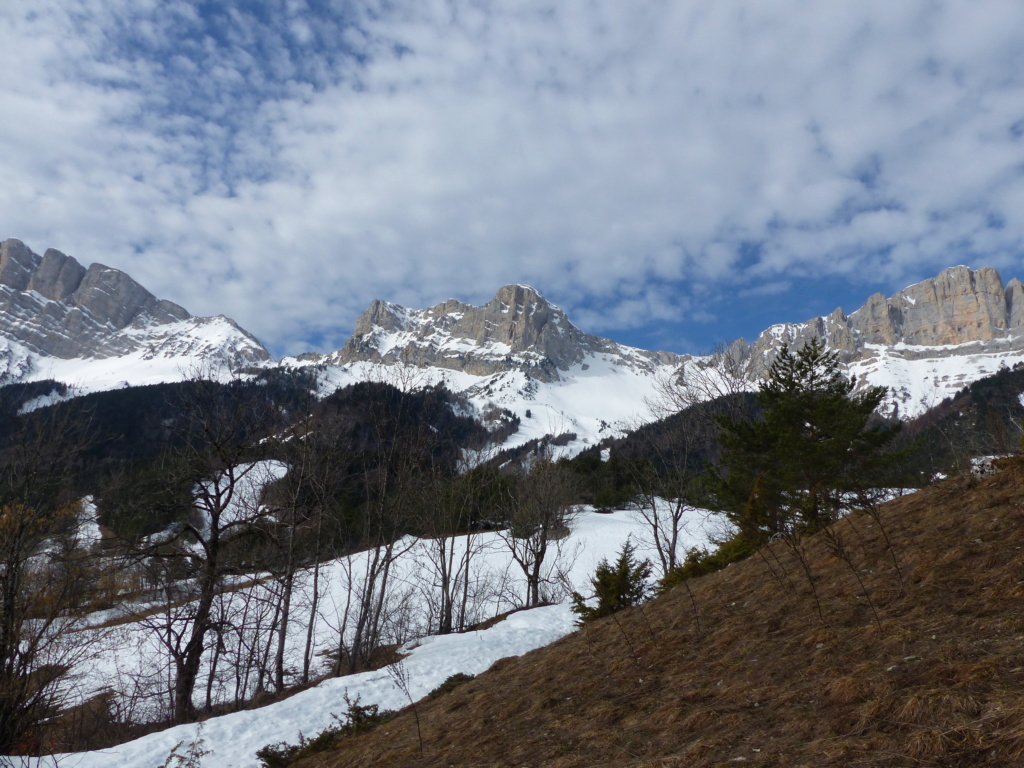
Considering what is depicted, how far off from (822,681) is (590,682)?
297cm

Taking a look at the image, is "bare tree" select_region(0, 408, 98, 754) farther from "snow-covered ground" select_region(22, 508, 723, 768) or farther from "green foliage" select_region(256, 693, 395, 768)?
"green foliage" select_region(256, 693, 395, 768)

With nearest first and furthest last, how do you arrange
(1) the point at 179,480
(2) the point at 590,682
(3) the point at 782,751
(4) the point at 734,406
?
(3) the point at 782,751 → (2) the point at 590,682 → (1) the point at 179,480 → (4) the point at 734,406

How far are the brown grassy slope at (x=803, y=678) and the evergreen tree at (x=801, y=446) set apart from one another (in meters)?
4.74

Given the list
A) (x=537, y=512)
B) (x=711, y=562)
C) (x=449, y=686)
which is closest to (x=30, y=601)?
(x=449, y=686)

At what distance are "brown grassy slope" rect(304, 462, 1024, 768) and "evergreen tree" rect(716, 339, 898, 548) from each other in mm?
4739

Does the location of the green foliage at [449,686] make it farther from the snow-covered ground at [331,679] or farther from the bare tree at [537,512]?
the bare tree at [537,512]

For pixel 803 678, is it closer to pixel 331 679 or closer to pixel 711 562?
pixel 711 562

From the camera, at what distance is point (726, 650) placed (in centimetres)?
625

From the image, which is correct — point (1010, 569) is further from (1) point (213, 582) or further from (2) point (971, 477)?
(1) point (213, 582)

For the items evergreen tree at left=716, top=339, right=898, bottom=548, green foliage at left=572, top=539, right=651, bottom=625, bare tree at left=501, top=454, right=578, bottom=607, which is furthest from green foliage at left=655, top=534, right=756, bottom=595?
bare tree at left=501, top=454, right=578, bottom=607

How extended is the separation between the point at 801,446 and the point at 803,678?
10812 millimetres

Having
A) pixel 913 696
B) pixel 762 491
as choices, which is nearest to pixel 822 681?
pixel 913 696

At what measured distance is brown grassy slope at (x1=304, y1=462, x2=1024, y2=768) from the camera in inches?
138

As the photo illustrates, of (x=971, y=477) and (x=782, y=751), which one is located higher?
(x=971, y=477)
